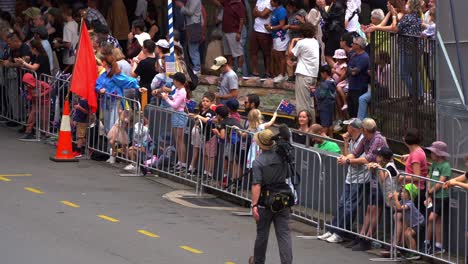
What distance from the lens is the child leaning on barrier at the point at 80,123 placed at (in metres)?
19.3

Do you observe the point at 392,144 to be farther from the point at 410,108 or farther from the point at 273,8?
the point at 273,8

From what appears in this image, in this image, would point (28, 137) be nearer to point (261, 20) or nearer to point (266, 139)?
point (261, 20)

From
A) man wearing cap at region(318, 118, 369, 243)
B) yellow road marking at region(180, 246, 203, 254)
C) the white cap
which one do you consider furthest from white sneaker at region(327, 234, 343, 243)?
the white cap

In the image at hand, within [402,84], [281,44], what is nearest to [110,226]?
[402,84]

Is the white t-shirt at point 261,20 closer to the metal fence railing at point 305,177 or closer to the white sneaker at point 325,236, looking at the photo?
the metal fence railing at point 305,177

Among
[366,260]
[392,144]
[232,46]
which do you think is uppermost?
[232,46]

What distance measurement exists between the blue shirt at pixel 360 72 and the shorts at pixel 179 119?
286cm

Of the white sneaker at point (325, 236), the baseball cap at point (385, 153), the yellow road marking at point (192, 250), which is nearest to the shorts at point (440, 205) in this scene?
the baseball cap at point (385, 153)

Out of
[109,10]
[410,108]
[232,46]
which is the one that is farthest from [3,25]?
[410,108]

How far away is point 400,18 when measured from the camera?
60.5 feet

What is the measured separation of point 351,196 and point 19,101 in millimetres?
8816

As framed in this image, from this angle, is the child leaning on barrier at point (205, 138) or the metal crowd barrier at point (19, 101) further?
the metal crowd barrier at point (19, 101)

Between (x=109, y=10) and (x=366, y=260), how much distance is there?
12.5 metres

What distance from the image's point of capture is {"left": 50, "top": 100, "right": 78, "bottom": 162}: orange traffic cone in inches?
742
